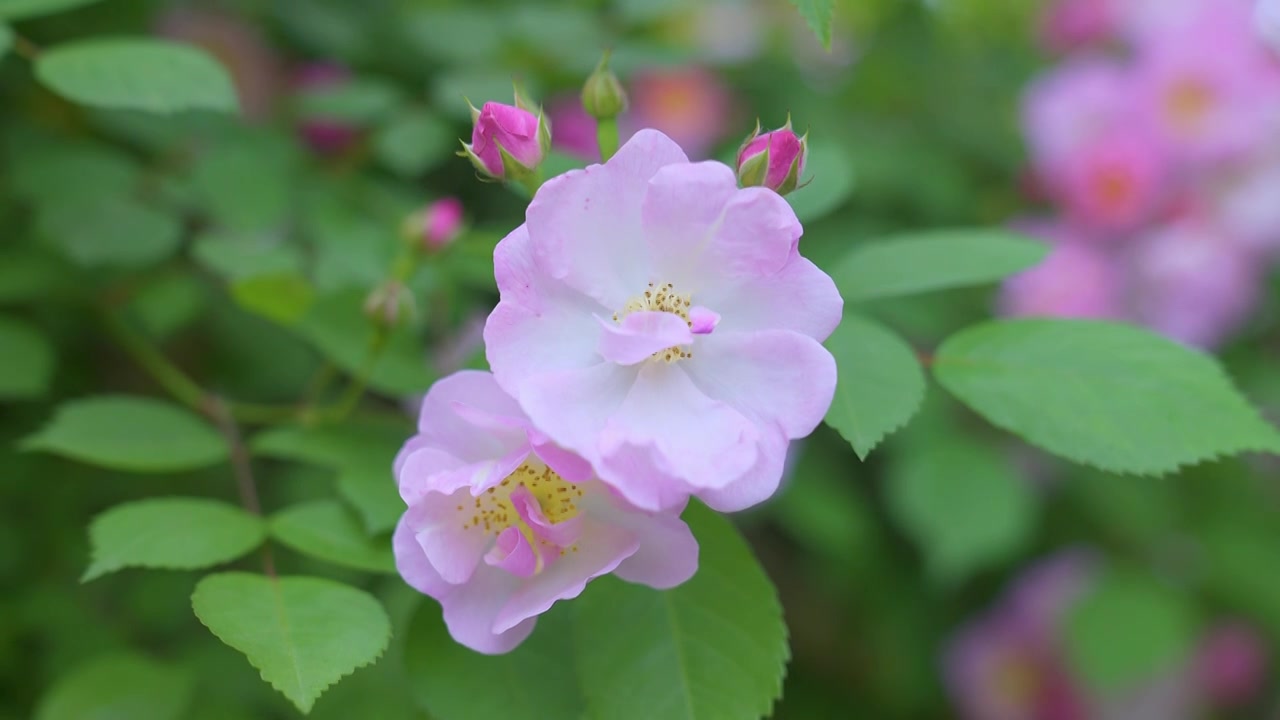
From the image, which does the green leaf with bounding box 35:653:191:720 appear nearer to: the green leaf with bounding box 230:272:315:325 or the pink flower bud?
the green leaf with bounding box 230:272:315:325

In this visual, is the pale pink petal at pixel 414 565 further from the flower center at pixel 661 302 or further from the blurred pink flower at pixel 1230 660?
the blurred pink flower at pixel 1230 660

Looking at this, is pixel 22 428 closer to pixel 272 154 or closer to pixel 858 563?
pixel 272 154

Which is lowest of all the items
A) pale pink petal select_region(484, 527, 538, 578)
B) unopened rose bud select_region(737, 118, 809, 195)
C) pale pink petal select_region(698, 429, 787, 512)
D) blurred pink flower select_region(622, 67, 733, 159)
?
blurred pink flower select_region(622, 67, 733, 159)

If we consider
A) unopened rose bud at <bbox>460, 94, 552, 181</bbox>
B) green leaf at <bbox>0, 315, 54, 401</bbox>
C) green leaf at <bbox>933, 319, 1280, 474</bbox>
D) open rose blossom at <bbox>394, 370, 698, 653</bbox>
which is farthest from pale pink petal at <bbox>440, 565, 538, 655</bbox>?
green leaf at <bbox>0, 315, 54, 401</bbox>

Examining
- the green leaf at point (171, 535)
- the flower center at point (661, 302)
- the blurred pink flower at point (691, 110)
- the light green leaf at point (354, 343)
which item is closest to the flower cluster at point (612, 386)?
Result: the flower center at point (661, 302)

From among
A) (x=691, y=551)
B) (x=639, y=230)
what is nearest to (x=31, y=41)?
(x=639, y=230)

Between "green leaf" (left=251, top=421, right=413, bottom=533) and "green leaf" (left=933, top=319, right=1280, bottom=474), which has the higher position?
"green leaf" (left=933, top=319, right=1280, bottom=474)
